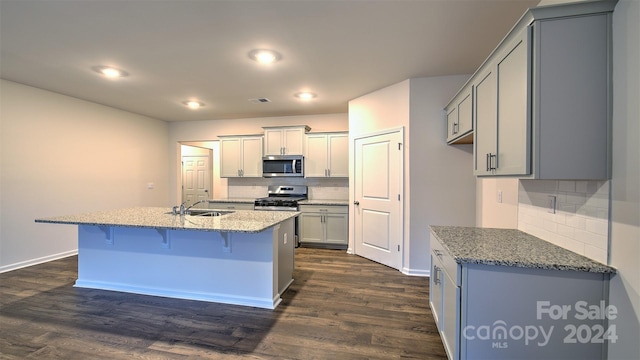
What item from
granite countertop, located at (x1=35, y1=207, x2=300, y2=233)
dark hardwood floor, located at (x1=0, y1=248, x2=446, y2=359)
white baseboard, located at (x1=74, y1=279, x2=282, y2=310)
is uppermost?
granite countertop, located at (x1=35, y1=207, x2=300, y2=233)

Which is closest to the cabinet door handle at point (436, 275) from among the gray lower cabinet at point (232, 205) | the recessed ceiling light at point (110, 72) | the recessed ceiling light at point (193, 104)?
the gray lower cabinet at point (232, 205)

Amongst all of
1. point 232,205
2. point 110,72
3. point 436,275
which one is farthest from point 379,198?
point 110,72

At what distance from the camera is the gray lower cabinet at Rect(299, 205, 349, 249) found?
4727 mm

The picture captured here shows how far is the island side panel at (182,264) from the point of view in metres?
2.70

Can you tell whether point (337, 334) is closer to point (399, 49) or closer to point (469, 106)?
point (469, 106)

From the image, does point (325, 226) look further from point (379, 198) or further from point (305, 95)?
point (305, 95)

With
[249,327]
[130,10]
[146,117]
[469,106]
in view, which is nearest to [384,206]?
[469,106]

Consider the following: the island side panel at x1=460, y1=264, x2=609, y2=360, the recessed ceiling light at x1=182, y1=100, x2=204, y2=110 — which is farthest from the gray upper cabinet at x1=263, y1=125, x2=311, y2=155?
the island side panel at x1=460, y1=264, x2=609, y2=360

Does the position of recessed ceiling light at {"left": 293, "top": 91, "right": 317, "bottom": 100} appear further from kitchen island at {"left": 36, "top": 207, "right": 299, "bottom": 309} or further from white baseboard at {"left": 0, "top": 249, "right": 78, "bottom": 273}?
white baseboard at {"left": 0, "top": 249, "right": 78, "bottom": 273}

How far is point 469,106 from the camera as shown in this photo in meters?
2.43

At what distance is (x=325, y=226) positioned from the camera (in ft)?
15.8

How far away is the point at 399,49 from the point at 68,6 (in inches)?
106

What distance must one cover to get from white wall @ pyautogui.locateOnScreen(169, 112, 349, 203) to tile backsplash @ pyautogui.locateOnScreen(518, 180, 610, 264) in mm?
3428

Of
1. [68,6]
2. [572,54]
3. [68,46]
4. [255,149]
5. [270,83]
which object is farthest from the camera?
[255,149]
